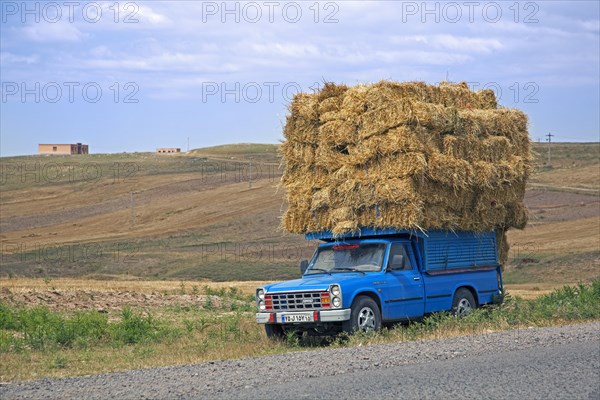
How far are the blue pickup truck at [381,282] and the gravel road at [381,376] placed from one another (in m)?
2.73

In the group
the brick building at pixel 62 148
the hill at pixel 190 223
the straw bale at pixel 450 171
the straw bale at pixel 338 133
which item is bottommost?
the hill at pixel 190 223

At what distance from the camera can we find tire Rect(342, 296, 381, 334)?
16.0m

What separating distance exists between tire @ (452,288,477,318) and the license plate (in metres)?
3.93

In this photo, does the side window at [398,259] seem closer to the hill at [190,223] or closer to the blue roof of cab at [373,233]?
the blue roof of cab at [373,233]

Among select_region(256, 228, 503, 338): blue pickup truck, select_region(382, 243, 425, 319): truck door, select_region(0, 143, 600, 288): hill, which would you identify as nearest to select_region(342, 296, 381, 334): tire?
select_region(256, 228, 503, 338): blue pickup truck

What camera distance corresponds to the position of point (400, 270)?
695 inches

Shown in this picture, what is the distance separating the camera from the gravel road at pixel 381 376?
32.2ft

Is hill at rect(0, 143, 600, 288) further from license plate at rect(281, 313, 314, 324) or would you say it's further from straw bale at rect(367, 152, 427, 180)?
license plate at rect(281, 313, 314, 324)

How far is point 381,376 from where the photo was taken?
35.3 ft

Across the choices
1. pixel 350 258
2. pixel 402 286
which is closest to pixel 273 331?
pixel 350 258

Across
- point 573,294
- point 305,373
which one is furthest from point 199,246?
point 305,373

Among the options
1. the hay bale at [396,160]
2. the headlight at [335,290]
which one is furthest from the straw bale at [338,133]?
the headlight at [335,290]

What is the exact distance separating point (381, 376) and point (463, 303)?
28.8 feet

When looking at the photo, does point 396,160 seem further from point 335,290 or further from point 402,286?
point 335,290
